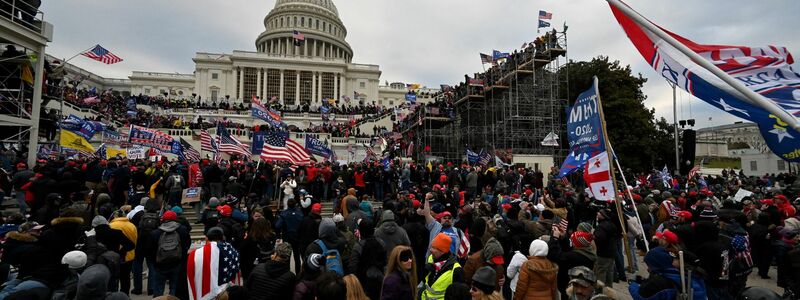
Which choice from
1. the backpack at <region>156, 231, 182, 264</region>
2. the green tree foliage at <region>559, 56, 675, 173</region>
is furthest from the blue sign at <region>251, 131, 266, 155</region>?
the green tree foliage at <region>559, 56, 675, 173</region>

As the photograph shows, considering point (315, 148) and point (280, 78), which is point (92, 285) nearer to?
point (315, 148)

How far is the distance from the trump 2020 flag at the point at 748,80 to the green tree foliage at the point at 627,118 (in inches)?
954

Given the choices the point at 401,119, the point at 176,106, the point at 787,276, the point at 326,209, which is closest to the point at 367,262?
the point at 787,276

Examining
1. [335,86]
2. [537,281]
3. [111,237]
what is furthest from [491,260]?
[335,86]

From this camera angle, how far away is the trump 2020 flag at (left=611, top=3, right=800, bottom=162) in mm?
3436

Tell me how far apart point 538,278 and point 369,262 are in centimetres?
166

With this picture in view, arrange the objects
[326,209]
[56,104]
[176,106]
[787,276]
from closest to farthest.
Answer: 1. [787,276]
2. [326,209]
3. [56,104]
4. [176,106]

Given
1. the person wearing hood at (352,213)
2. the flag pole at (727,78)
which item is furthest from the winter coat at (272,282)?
the flag pole at (727,78)

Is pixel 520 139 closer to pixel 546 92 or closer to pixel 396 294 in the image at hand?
pixel 546 92

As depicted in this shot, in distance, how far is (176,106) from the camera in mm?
44688

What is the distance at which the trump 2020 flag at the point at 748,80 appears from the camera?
3.44 meters

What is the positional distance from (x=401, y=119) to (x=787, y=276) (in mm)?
33137

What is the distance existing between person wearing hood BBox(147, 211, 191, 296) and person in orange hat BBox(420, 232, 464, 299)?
138 inches

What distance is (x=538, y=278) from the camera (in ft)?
12.6
